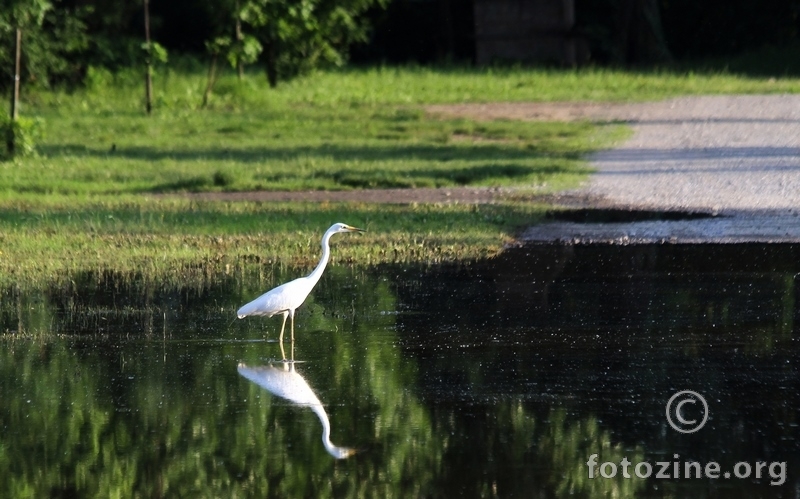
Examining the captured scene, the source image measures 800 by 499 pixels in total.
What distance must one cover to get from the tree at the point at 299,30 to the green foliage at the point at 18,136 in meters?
10.6

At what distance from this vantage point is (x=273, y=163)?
19312 mm

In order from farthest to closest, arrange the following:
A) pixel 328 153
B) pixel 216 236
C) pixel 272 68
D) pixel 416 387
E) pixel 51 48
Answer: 1. pixel 272 68
2. pixel 51 48
3. pixel 328 153
4. pixel 216 236
5. pixel 416 387

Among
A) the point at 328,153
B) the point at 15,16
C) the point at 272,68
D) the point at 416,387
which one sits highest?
the point at 272,68

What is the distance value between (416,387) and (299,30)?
2479 cm

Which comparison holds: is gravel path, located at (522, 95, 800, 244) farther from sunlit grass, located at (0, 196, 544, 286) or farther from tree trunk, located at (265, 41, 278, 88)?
tree trunk, located at (265, 41, 278, 88)

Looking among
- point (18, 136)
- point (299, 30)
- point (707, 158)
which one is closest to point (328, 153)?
point (18, 136)

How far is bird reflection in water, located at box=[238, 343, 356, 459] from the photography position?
23.0 ft

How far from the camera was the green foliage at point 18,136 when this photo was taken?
18.8 m

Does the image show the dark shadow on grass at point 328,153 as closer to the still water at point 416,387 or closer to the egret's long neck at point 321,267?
the still water at point 416,387

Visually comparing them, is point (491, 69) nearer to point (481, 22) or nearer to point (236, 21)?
point (481, 22)

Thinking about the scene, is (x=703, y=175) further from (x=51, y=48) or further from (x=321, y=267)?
(x=51, y=48)

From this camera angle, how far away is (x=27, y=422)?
6961 millimetres

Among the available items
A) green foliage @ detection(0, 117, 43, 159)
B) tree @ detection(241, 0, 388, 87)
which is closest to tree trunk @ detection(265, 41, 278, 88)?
tree @ detection(241, 0, 388, 87)

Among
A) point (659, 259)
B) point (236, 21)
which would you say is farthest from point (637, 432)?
point (236, 21)
